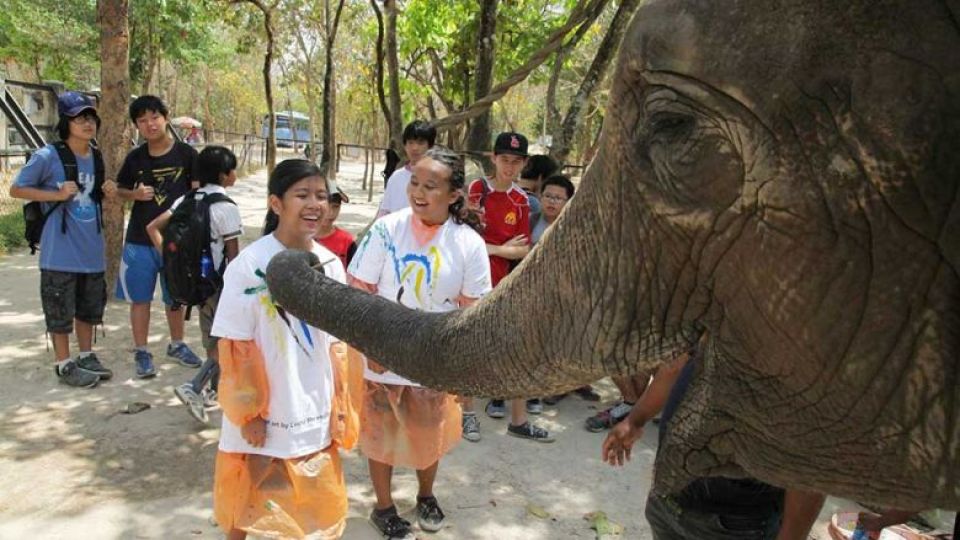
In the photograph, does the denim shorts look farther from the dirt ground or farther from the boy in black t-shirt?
the dirt ground

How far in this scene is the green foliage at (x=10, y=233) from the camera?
30.7ft

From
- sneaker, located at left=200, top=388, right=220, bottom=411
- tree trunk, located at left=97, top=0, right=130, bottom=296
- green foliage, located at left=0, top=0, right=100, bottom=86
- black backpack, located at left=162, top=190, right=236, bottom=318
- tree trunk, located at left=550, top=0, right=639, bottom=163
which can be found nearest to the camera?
black backpack, located at left=162, top=190, right=236, bottom=318

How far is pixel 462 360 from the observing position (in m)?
1.34

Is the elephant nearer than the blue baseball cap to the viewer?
Yes

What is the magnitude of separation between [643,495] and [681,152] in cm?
359

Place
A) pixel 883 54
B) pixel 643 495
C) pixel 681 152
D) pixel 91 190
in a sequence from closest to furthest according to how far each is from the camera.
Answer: pixel 883 54 → pixel 681 152 → pixel 643 495 → pixel 91 190

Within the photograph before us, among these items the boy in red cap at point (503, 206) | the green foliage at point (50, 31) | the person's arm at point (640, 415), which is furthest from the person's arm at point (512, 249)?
the green foliage at point (50, 31)

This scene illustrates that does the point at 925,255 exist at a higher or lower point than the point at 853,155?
lower

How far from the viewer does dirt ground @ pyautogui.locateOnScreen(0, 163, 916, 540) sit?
11.9ft

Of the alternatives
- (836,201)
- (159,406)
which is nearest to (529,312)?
(836,201)

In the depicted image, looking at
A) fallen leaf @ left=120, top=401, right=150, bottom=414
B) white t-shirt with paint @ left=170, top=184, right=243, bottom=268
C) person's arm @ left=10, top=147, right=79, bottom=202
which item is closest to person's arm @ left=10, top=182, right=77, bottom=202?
person's arm @ left=10, top=147, right=79, bottom=202

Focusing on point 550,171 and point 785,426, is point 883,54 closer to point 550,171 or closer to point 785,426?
point 785,426

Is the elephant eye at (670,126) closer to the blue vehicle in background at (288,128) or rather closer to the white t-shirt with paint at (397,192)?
the white t-shirt with paint at (397,192)

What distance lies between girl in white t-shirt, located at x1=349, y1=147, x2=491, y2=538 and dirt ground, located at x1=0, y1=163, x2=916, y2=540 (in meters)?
0.56
